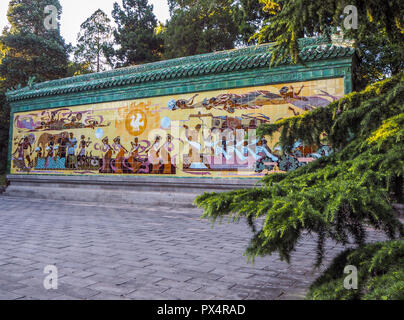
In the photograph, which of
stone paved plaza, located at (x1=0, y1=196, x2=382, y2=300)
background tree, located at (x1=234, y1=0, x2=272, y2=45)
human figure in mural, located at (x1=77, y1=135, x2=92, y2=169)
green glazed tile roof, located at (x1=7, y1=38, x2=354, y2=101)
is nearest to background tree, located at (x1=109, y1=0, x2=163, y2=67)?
background tree, located at (x1=234, y1=0, x2=272, y2=45)

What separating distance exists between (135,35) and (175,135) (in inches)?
652

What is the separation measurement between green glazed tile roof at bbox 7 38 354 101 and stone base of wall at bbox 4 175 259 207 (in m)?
3.13

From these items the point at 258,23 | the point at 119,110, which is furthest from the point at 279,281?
the point at 258,23

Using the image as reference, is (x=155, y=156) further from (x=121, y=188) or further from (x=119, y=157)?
(x=121, y=188)

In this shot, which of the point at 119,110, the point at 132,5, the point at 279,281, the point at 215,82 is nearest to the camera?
the point at 279,281

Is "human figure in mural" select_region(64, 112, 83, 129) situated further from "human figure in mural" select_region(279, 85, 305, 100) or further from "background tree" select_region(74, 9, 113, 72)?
"background tree" select_region(74, 9, 113, 72)

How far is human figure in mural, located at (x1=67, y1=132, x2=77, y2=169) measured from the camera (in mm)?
11389

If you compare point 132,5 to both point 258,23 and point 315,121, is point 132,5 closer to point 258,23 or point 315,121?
point 258,23

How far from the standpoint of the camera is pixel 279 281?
301 centimetres

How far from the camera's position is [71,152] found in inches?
452

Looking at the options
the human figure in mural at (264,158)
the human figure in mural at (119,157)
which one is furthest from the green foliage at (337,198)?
the human figure in mural at (119,157)

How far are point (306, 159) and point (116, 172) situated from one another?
597 cm

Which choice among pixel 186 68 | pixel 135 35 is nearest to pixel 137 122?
pixel 186 68

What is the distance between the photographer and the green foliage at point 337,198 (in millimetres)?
1647
